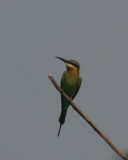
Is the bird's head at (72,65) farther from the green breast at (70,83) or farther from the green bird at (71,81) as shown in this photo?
the green breast at (70,83)

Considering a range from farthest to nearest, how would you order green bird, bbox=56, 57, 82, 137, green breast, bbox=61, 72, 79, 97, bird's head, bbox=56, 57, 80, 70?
1. green breast, bbox=61, 72, 79, 97
2. green bird, bbox=56, 57, 82, 137
3. bird's head, bbox=56, 57, 80, 70

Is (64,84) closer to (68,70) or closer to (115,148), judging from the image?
(68,70)

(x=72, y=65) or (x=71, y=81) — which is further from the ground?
(x=72, y=65)

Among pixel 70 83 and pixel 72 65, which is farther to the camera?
pixel 70 83

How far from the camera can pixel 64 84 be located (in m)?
7.68

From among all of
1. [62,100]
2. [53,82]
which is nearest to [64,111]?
[62,100]

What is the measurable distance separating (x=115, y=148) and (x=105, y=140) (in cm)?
9

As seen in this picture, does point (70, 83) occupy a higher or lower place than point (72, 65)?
lower

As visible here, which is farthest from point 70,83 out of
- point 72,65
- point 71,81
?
point 72,65

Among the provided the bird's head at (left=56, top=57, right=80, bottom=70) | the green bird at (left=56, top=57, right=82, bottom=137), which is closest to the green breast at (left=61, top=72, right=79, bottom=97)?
the green bird at (left=56, top=57, right=82, bottom=137)

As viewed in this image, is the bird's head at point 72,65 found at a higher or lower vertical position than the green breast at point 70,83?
higher

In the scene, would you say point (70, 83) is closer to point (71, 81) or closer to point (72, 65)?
point (71, 81)

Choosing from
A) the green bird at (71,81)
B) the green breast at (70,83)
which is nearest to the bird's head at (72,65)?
the green bird at (71,81)

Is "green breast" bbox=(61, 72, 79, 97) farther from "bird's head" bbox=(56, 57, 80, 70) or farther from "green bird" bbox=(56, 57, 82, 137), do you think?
"bird's head" bbox=(56, 57, 80, 70)
